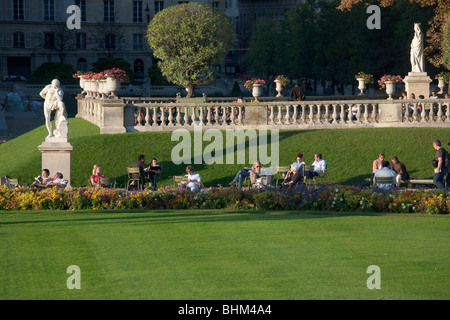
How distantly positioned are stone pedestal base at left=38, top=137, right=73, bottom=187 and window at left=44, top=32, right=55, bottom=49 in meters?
96.7

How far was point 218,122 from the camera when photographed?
32719mm

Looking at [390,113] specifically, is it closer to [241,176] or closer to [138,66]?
[241,176]

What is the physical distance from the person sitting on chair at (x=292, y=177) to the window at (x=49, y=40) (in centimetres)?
9888

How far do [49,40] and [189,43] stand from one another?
69.8 m

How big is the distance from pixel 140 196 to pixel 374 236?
691cm

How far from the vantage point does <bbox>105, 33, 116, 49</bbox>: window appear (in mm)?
124188

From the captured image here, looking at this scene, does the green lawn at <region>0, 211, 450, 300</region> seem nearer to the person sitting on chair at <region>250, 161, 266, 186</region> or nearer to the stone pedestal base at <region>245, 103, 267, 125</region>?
the person sitting on chair at <region>250, 161, 266, 186</region>

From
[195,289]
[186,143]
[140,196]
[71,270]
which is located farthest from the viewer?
[186,143]

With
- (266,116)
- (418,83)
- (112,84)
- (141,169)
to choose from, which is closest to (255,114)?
(266,116)

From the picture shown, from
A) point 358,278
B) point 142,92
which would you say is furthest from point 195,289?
point 142,92

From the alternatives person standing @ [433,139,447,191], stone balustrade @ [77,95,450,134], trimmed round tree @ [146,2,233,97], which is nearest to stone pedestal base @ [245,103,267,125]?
stone balustrade @ [77,95,450,134]

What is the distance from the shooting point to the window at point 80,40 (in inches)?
4878
